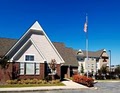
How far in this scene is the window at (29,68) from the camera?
3438 centimetres

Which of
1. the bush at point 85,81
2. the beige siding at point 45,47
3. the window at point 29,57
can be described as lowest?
the bush at point 85,81

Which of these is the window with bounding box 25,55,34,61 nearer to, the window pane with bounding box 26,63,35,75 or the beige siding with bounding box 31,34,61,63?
the window pane with bounding box 26,63,35,75

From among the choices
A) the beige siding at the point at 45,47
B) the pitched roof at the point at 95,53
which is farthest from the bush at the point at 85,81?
the pitched roof at the point at 95,53

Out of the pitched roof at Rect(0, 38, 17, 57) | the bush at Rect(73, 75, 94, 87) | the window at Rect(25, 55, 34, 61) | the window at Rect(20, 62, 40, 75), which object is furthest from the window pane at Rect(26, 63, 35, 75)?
the bush at Rect(73, 75, 94, 87)

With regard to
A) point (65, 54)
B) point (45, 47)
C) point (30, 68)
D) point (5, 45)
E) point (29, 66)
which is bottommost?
point (30, 68)

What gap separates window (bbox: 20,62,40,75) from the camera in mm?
34375

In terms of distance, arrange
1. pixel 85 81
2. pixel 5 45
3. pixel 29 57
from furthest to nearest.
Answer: pixel 5 45, pixel 29 57, pixel 85 81

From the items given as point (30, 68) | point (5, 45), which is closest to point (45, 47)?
point (30, 68)

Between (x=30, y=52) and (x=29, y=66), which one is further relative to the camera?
(x=30, y=52)

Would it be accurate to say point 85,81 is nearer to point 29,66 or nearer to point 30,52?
point 29,66

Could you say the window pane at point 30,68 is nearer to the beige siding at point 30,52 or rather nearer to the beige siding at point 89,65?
the beige siding at point 30,52

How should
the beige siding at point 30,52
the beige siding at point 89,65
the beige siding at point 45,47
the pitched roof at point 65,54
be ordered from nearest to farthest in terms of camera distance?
the beige siding at point 30,52
the beige siding at point 45,47
the beige siding at point 89,65
the pitched roof at point 65,54

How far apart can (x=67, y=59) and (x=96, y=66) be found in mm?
31926

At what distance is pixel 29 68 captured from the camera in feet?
115
